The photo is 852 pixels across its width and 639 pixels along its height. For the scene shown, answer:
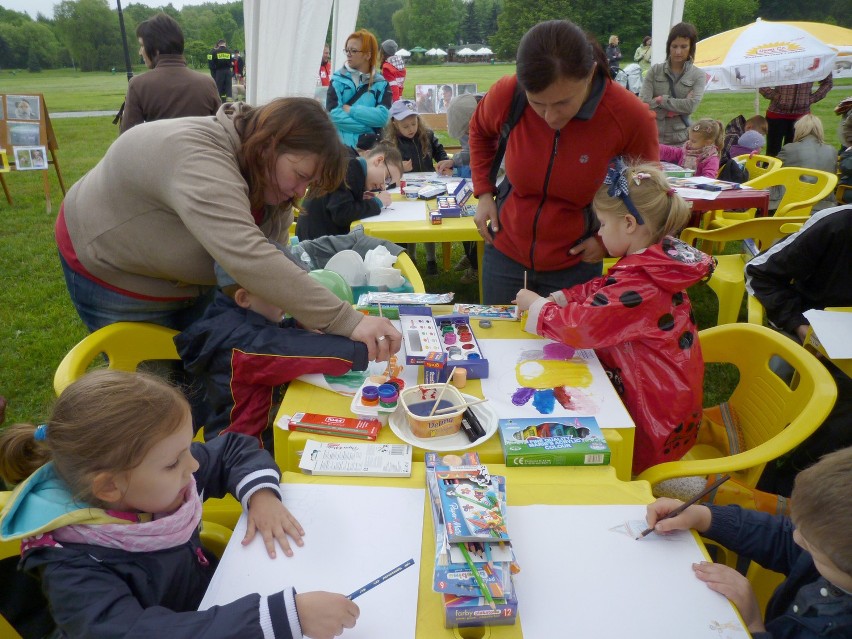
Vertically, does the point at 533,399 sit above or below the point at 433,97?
below

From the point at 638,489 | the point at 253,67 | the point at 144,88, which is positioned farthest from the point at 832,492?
the point at 253,67

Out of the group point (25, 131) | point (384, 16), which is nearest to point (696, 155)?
point (25, 131)

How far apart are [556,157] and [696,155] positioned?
160 inches

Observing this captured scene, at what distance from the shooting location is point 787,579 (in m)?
1.23

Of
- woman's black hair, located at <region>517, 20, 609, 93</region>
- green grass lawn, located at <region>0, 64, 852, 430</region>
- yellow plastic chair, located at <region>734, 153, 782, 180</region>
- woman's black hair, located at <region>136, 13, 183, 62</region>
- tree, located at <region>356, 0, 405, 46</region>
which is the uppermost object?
tree, located at <region>356, 0, 405, 46</region>

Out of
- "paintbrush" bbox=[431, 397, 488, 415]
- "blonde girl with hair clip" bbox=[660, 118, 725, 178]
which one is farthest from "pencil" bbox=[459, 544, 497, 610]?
"blonde girl with hair clip" bbox=[660, 118, 725, 178]

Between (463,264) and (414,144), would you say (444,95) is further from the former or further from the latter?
(463,264)

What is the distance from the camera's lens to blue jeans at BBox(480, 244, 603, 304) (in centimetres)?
239

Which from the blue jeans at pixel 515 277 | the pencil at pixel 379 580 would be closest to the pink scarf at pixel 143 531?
the pencil at pixel 379 580

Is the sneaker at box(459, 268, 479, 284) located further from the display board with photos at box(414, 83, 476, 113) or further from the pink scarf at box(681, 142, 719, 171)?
the display board with photos at box(414, 83, 476, 113)

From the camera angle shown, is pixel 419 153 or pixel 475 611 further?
pixel 419 153

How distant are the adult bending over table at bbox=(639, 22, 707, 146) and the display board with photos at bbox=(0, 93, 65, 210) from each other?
6.45 m

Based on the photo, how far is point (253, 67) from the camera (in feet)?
14.3

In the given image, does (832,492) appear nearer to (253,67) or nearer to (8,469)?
(8,469)
